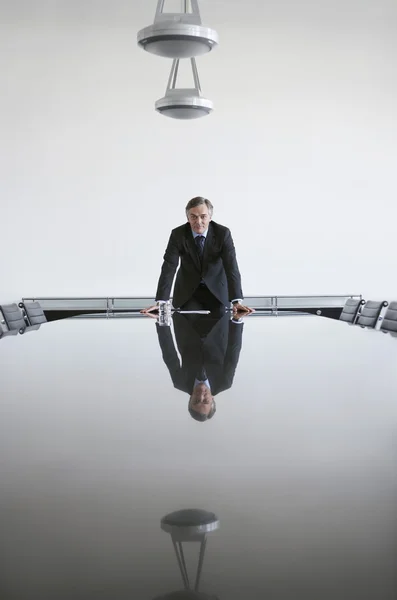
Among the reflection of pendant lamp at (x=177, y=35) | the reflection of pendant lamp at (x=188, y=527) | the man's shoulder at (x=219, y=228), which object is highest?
the reflection of pendant lamp at (x=177, y=35)

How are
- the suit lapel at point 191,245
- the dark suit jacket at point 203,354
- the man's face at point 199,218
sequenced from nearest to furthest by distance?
the dark suit jacket at point 203,354
the man's face at point 199,218
the suit lapel at point 191,245

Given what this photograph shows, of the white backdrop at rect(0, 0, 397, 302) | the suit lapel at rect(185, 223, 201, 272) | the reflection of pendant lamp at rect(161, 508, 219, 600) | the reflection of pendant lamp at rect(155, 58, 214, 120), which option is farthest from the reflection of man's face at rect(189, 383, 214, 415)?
the white backdrop at rect(0, 0, 397, 302)

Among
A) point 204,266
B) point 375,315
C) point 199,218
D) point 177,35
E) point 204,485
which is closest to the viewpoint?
point 204,485

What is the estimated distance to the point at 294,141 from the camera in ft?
32.2

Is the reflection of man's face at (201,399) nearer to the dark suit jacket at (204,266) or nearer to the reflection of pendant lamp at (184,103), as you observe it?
the dark suit jacket at (204,266)

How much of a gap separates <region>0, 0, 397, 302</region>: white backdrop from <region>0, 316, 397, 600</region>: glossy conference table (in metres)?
7.24

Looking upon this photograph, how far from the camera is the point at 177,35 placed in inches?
187

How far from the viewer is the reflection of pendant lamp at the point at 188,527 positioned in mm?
934

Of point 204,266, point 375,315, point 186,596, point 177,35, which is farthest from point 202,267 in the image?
point 186,596

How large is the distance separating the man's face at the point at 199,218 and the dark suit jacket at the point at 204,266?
0.12 m

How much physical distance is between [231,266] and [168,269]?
1.62 feet

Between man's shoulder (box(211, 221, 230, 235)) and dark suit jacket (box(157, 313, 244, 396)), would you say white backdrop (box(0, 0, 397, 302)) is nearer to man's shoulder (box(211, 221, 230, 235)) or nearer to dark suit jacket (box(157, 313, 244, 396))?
man's shoulder (box(211, 221, 230, 235))

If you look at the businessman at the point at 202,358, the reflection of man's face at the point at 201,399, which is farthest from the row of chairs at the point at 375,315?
the reflection of man's face at the point at 201,399

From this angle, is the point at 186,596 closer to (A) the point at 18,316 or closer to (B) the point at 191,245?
(B) the point at 191,245
